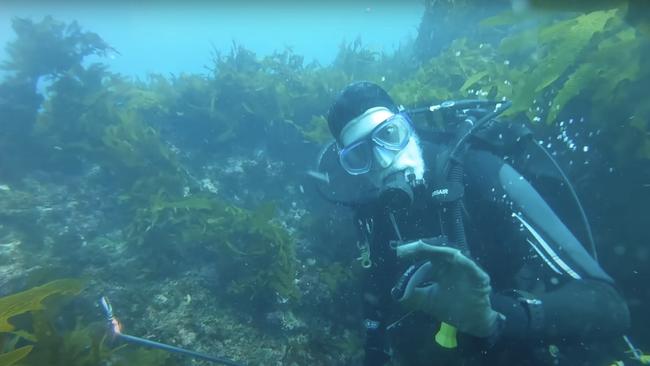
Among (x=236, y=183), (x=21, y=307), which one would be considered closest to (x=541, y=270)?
(x=21, y=307)

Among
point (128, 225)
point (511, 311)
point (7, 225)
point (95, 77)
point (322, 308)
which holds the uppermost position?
point (95, 77)

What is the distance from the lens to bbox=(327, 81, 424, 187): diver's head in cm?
320

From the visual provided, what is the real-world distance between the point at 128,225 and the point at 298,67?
5.15m

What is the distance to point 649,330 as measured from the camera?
10.6 feet

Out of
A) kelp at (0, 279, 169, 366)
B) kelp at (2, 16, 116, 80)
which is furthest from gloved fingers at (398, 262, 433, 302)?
kelp at (2, 16, 116, 80)

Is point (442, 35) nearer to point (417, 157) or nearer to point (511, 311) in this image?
point (417, 157)

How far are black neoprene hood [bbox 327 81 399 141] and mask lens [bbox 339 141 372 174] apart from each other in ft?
0.91

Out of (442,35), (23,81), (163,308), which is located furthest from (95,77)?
(442,35)

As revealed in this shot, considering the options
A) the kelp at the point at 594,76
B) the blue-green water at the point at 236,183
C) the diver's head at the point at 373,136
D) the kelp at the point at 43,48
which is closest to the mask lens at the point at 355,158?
the diver's head at the point at 373,136

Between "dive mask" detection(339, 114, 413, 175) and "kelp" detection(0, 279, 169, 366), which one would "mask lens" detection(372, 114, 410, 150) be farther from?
"kelp" detection(0, 279, 169, 366)

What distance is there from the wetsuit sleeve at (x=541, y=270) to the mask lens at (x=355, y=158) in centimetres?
106

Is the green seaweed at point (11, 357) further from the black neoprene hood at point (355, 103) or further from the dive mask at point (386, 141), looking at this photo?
the black neoprene hood at point (355, 103)

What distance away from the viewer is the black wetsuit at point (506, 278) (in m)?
2.31

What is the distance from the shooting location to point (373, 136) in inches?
131
